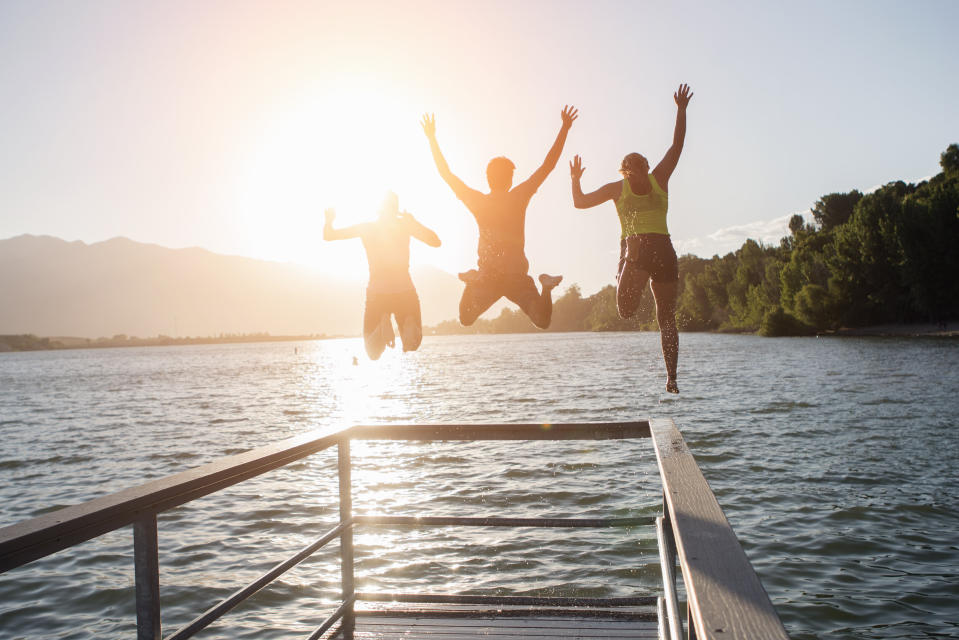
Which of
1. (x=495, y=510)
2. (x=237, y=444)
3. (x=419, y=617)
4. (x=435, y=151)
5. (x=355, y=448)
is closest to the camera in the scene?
(x=435, y=151)

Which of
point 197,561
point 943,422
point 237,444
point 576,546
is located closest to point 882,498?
point 576,546

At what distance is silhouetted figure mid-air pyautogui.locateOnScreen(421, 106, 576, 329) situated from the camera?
14.5 feet

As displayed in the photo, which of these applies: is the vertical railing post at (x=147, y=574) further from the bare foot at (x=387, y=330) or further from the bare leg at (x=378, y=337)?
the bare foot at (x=387, y=330)

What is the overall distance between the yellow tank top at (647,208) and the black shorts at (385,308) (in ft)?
5.25

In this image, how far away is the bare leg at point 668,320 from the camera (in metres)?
5.00

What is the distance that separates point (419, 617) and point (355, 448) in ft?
72.5

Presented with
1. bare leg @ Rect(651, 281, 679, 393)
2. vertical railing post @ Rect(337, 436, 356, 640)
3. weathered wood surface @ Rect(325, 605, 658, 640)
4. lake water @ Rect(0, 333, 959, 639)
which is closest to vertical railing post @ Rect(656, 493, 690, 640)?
bare leg @ Rect(651, 281, 679, 393)

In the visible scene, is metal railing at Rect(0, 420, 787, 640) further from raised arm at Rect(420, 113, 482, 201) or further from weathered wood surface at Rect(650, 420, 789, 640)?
raised arm at Rect(420, 113, 482, 201)

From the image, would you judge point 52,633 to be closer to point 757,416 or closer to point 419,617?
point 419,617

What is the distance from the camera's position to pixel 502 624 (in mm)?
A: 6520

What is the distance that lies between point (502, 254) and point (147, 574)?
8.61 feet

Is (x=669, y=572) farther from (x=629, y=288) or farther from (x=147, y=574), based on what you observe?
(x=147, y=574)

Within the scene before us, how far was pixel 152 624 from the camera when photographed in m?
2.91

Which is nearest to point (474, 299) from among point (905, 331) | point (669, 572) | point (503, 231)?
point (503, 231)
